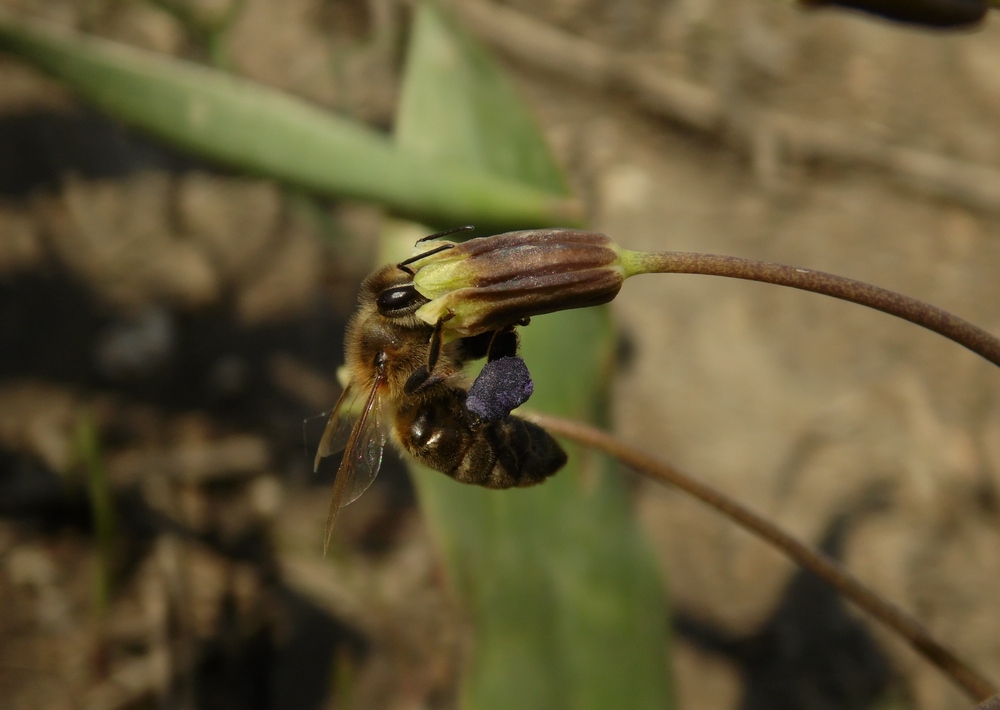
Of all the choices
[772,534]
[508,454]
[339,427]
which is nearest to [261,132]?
[339,427]

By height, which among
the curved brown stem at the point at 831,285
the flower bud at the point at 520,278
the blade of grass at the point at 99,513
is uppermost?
the curved brown stem at the point at 831,285

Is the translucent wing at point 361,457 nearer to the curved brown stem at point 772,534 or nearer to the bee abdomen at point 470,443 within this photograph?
the bee abdomen at point 470,443

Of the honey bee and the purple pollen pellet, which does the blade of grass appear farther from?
the purple pollen pellet

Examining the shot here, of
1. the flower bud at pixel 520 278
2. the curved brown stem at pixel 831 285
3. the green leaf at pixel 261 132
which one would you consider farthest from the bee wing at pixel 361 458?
the green leaf at pixel 261 132

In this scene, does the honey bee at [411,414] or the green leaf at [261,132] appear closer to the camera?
the honey bee at [411,414]

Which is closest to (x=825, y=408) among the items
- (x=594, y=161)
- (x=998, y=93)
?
(x=594, y=161)

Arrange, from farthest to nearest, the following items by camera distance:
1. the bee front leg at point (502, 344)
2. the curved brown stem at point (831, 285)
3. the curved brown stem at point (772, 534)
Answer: the curved brown stem at point (772, 534)
the bee front leg at point (502, 344)
the curved brown stem at point (831, 285)

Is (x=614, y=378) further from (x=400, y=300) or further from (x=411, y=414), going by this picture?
(x=400, y=300)
